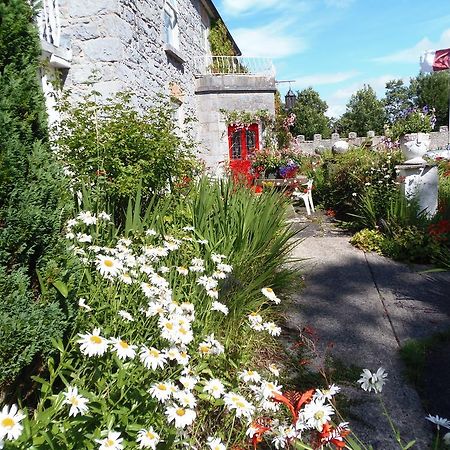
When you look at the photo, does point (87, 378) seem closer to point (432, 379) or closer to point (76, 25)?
point (432, 379)

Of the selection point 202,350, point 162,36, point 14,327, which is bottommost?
point 202,350

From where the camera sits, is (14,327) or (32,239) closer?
(14,327)

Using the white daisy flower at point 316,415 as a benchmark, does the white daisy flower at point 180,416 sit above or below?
below

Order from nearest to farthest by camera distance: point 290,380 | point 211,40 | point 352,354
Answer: point 290,380 → point 352,354 → point 211,40

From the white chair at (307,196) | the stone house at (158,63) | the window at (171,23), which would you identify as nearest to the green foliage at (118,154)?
the stone house at (158,63)

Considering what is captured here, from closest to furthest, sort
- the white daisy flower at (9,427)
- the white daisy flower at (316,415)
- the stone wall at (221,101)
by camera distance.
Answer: the white daisy flower at (9,427) < the white daisy flower at (316,415) < the stone wall at (221,101)

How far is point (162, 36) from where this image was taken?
809 centimetres

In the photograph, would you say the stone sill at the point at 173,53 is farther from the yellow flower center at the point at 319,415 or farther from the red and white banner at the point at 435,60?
the yellow flower center at the point at 319,415

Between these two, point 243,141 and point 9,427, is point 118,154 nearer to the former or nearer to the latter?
point 9,427

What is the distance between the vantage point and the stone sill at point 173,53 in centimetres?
829

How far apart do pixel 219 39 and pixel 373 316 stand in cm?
1319

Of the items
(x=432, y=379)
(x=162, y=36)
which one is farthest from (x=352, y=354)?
(x=162, y=36)

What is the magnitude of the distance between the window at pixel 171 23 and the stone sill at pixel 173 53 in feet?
0.47

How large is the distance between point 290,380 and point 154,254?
1.15 metres
